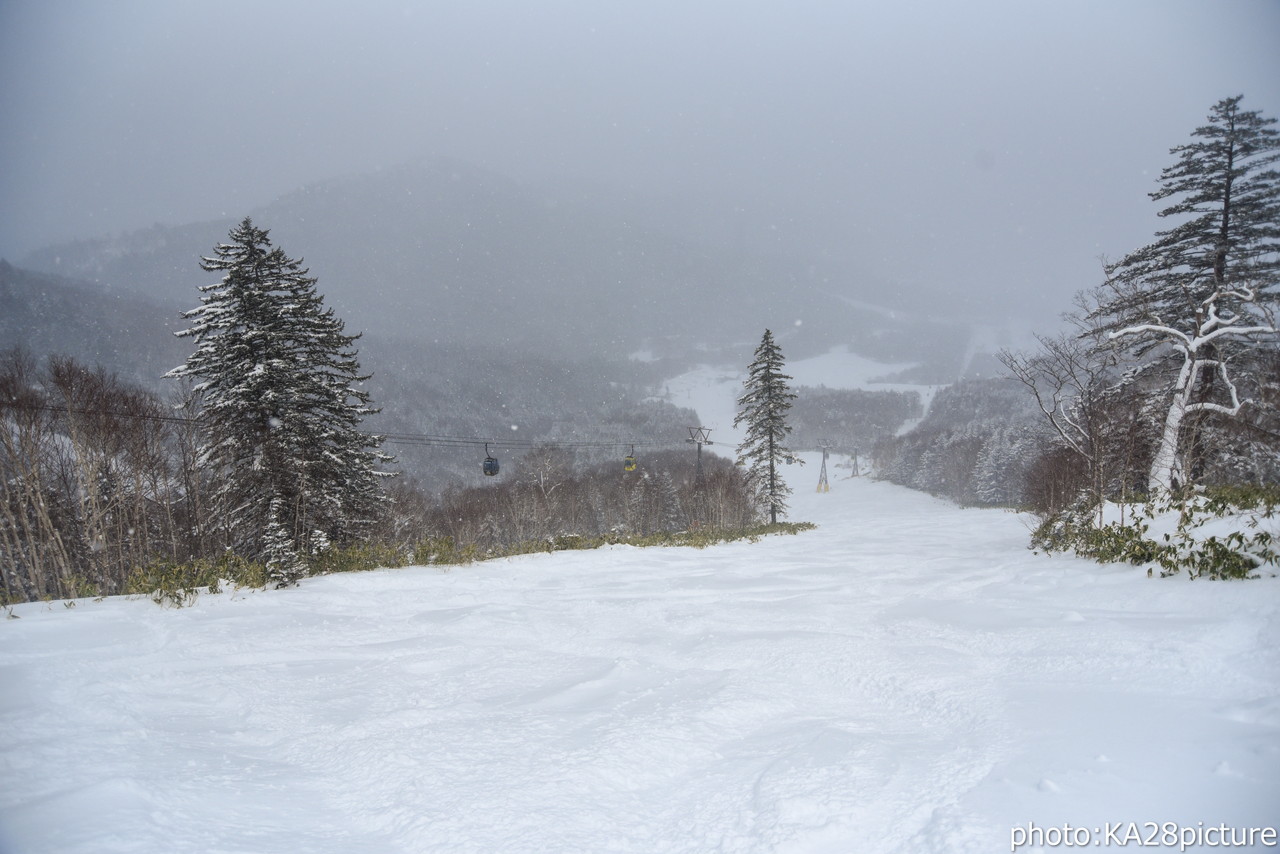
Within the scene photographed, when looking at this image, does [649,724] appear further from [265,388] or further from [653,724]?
[265,388]

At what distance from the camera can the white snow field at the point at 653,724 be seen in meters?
2.39

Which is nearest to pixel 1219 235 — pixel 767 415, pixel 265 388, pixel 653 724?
pixel 767 415

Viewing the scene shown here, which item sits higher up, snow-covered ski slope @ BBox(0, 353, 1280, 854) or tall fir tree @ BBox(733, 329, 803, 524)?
tall fir tree @ BBox(733, 329, 803, 524)

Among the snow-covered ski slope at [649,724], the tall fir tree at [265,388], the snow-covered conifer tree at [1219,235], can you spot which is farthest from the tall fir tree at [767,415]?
the snow-covered ski slope at [649,724]

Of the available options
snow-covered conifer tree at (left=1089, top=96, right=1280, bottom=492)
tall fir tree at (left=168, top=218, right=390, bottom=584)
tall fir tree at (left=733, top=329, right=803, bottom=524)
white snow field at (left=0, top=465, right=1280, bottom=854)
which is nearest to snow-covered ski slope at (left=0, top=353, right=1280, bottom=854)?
white snow field at (left=0, top=465, right=1280, bottom=854)

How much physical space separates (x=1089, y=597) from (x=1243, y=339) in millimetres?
19442

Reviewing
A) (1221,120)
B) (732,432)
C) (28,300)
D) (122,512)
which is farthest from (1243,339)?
(28,300)

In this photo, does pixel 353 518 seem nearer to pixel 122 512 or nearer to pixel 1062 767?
pixel 122 512

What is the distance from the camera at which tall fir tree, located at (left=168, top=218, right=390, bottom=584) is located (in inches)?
552

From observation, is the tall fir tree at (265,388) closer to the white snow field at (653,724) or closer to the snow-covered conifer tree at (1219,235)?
the white snow field at (653,724)

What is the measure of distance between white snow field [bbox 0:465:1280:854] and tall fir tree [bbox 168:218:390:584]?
8957 millimetres

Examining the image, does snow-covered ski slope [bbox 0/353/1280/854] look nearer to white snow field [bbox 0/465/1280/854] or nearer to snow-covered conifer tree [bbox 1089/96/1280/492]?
white snow field [bbox 0/465/1280/854]

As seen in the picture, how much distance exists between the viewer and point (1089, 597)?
559 cm

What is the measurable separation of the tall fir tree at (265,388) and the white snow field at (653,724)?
29.4 ft
